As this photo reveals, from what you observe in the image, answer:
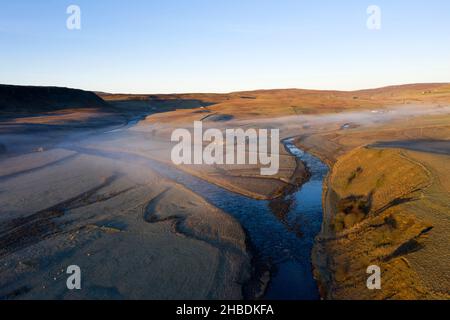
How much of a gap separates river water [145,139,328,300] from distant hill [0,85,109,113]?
58.2 metres

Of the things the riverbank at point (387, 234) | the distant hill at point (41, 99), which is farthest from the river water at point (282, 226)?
the distant hill at point (41, 99)

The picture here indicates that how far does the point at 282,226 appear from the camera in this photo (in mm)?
12328

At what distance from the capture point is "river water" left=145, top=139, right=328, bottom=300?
8.83m

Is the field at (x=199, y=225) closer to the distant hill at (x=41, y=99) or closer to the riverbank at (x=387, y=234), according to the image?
the riverbank at (x=387, y=234)

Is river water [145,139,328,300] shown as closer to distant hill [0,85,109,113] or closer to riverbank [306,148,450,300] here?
riverbank [306,148,450,300]

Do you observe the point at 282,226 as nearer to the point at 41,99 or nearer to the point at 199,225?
the point at 199,225

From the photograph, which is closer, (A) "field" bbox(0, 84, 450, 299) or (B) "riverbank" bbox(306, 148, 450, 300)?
(B) "riverbank" bbox(306, 148, 450, 300)

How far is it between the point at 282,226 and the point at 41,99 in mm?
74988

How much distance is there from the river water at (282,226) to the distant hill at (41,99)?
58183 millimetres

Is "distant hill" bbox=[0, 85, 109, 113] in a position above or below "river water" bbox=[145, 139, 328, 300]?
above

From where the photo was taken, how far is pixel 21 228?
37.5ft

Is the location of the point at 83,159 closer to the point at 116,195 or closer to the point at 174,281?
the point at 116,195

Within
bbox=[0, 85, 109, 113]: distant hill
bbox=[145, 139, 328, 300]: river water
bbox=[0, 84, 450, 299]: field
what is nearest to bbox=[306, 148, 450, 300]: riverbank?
bbox=[0, 84, 450, 299]: field
